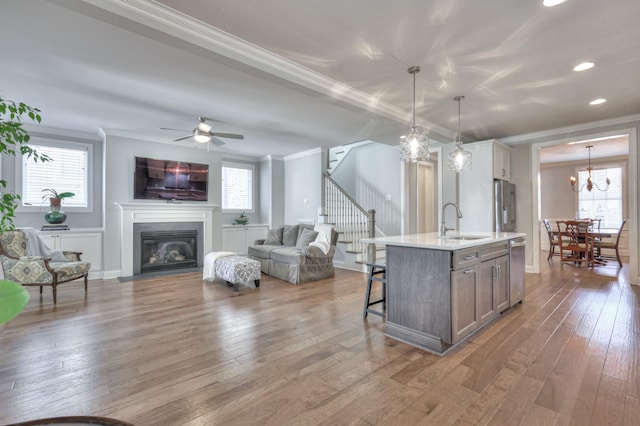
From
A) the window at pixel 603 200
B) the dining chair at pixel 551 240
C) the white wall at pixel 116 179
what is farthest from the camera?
the window at pixel 603 200

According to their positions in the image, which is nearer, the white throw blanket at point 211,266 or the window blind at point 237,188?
the white throw blanket at point 211,266

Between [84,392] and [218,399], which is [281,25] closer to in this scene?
[218,399]

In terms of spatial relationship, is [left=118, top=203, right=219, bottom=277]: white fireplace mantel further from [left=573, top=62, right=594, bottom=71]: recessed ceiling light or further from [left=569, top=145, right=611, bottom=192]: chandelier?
[left=569, top=145, right=611, bottom=192]: chandelier

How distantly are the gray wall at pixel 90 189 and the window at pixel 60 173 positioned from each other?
0.09m

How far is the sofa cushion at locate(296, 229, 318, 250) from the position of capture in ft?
18.9

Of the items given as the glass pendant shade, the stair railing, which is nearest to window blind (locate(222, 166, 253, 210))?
the stair railing

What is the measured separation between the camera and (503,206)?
5461 millimetres

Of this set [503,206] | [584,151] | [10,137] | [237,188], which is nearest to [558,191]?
[584,151]

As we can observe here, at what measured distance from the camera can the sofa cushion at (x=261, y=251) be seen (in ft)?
19.3

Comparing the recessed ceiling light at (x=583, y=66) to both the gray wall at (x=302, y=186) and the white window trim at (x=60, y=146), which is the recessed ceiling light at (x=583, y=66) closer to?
the gray wall at (x=302, y=186)

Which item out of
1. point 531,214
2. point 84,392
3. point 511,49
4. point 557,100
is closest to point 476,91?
point 511,49

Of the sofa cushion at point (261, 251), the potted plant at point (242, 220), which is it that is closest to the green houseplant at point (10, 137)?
the sofa cushion at point (261, 251)

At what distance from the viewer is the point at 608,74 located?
342cm

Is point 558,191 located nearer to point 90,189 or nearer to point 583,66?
point 583,66
